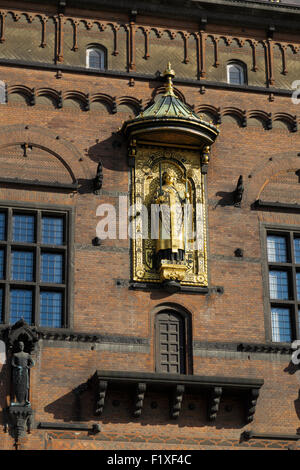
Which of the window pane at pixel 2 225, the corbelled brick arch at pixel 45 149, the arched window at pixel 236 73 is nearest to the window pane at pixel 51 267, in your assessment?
the window pane at pixel 2 225

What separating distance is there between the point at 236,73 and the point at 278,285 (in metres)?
5.94

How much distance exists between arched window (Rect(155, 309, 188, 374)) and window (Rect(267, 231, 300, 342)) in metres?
2.32

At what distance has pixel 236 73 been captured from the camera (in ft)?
108

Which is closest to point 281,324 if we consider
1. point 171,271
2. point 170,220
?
point 171,271

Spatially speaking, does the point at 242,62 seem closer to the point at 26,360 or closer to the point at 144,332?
the point at 144,332

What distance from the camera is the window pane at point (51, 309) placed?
95.3 feet

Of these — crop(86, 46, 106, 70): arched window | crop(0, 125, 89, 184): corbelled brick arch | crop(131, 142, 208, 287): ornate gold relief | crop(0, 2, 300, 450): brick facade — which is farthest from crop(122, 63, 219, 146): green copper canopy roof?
crop(86, 46, 106, 70): arched window

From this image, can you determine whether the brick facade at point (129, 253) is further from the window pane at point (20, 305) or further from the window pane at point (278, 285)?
the window pane at point (20, 305)

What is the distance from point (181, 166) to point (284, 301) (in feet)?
13.8

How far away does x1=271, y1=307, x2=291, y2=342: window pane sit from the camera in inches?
1191

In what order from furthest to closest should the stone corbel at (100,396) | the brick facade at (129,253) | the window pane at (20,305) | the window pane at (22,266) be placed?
the window pane at (22,266), the window pane at (20,305), the brick facade at (129,253), the stone corbel at (100,396)

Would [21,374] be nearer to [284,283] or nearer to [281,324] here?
[281,324]

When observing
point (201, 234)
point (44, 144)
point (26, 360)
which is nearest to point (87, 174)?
point (44, 144)

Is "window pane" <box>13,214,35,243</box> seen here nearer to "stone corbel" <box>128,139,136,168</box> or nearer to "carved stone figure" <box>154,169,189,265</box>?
"stone corbel" <box>128,139,136,168</box>
